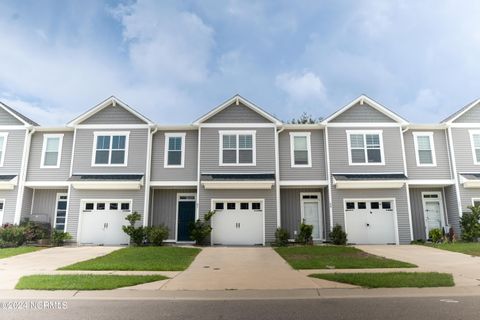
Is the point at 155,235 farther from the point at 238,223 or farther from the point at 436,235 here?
the point at 436,235

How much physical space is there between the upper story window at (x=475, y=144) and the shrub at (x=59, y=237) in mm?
23570

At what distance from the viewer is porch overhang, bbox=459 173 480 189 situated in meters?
18.6

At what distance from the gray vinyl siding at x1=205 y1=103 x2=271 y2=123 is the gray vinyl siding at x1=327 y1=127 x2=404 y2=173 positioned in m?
4.24

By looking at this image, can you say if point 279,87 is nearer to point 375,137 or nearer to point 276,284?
point 375,137

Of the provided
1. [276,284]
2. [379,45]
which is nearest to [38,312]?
[276,284]

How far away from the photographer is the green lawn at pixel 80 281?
817 centimetres

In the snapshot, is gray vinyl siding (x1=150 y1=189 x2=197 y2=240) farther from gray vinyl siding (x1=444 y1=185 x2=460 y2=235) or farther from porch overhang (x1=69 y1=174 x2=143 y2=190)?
gray vinyl siding (x1=444 y1=185 x2=460 y2=235)

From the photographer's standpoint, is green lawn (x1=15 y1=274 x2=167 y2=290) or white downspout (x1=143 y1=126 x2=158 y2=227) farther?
white downspout (x1=143 y1=126 x2=158 y2=227)

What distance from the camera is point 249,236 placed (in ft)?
61.0

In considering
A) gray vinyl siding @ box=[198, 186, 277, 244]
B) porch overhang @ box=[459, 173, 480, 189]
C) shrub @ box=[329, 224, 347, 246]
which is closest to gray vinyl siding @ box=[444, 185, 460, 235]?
porch overhang @ box=[459, 173, 480, 189]

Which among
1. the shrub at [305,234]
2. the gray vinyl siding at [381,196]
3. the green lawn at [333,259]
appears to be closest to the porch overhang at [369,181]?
the gray vinyl siding at [381,196]

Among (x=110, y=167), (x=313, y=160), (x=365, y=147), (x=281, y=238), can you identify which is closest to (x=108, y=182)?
(x=110, y=167)

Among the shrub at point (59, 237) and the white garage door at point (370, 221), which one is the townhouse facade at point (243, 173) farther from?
the shrub at point (59, 237)

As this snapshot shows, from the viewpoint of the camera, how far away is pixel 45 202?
20250 mm
